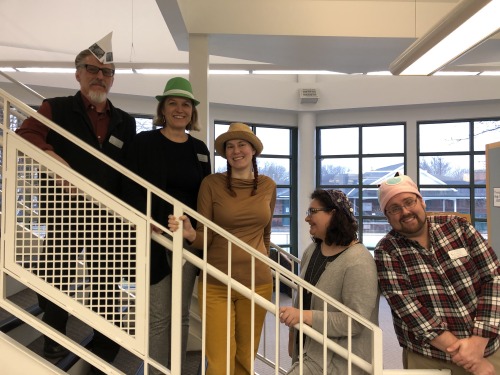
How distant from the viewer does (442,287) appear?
1746 mm

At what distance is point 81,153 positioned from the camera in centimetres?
188

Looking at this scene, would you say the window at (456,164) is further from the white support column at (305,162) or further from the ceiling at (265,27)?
the ceiling at (265,27)

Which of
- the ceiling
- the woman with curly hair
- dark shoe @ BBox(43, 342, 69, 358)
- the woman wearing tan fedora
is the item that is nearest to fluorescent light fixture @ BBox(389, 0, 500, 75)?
the woman with curly hair

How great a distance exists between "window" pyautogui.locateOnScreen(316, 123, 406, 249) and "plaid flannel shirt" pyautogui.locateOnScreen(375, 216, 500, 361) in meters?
Result: 5.53

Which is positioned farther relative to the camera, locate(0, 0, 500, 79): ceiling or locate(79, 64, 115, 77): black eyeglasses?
locate(0, 0, 500, 79): ceiling

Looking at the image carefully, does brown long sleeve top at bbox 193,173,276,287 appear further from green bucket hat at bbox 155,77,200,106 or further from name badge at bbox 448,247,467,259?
name badge at bbox 448,247,467,259

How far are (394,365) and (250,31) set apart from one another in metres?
3.55

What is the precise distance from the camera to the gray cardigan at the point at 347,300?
5.48ft

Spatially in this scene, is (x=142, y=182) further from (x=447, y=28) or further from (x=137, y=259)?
(x=447, y=28)

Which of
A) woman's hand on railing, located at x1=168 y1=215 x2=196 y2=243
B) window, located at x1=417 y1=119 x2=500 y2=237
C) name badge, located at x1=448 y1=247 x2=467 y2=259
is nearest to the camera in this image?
woman's hand on railing, located at x1=168 y1=215 x2=196 y2=243

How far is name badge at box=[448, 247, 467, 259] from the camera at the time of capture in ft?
5.81

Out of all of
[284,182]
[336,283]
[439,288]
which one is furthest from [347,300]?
[284,182]

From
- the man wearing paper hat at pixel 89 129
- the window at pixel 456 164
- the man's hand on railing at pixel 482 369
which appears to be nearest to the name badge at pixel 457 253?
the man's hand on railing at pixel 482 369

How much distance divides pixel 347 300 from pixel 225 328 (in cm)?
58
